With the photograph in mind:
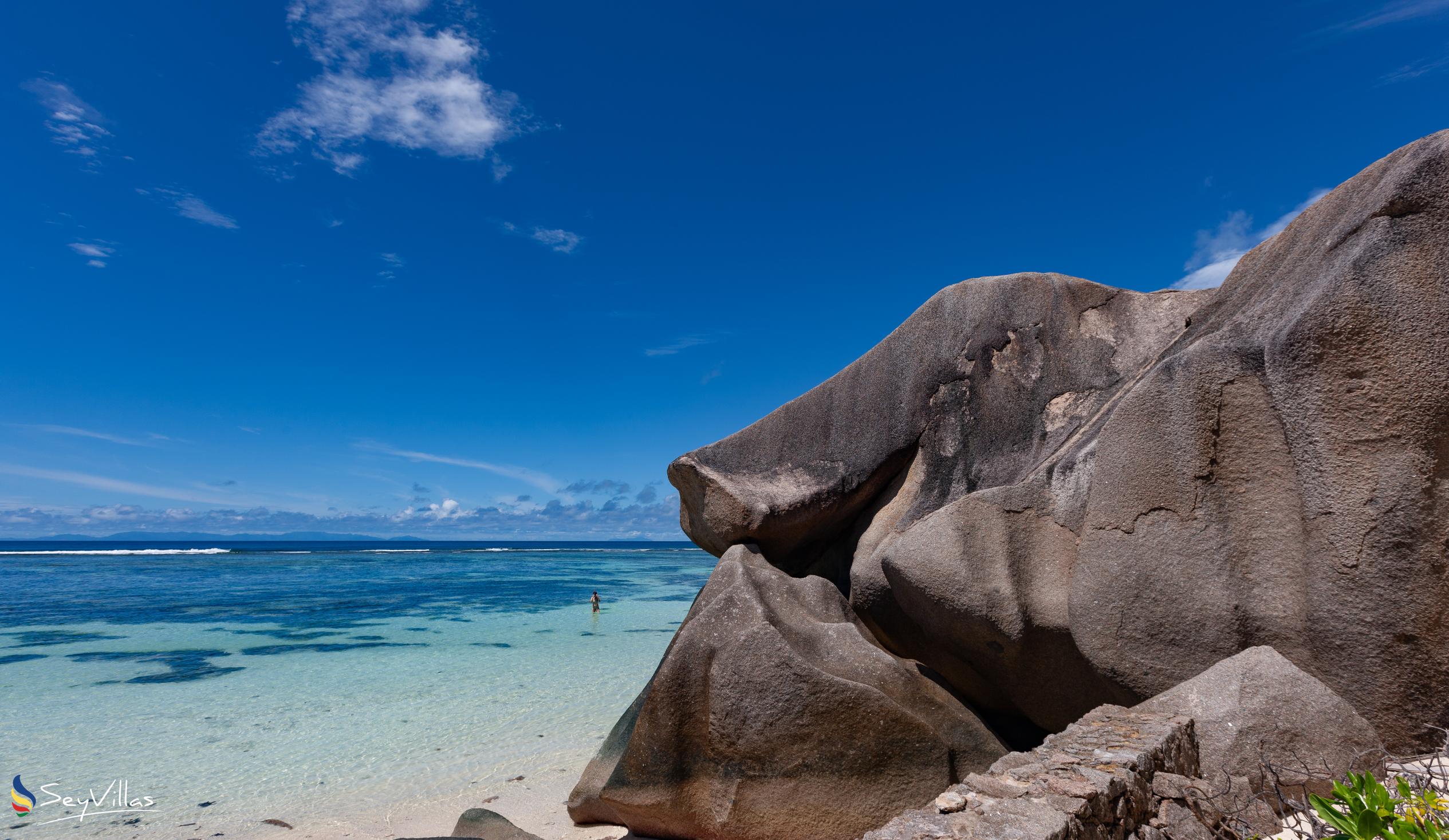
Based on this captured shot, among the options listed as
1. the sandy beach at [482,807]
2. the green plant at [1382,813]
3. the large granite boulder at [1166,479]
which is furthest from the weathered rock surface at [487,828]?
the green plant at [1382,813]

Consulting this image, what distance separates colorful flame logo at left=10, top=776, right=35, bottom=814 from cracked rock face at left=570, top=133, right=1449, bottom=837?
564 cm

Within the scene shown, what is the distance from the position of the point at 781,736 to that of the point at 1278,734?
250 cm

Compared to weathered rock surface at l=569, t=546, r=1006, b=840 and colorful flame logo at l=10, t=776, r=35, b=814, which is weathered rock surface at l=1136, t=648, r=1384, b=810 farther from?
colorful flame logo at l=10, t=776, r=35, b=814

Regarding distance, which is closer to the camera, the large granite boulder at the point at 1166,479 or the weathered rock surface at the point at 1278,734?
the weathered rock surface at the point at 1278,734

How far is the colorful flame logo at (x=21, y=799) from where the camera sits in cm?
653

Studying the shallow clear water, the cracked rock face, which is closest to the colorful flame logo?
the shallow clear water

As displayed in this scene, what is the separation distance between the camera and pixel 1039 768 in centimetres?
299

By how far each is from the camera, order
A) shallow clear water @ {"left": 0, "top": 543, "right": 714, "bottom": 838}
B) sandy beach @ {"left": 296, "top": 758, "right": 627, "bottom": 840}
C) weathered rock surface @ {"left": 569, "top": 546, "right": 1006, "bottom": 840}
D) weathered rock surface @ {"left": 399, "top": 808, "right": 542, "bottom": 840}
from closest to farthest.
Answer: weathered rock surface @ {"left": 569, "top": 546, "right": 1006, "bottom": 840}, weathered rock surface @ {"left": 399, "top": 808, "right": 542, "bottom": 840}, sandy beach @ {"left": 296, "top": 758, "right": 627, "bottom": 840}, shallow clear water @ {"left": 0, "top": 543, "right": 714, "bottom": 838}

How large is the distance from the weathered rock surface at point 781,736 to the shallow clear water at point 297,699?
292 centimetres

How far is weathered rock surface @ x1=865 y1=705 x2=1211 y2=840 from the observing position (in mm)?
2529

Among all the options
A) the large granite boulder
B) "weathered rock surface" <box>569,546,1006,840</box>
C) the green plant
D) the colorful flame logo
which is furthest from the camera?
the colorful flame logo

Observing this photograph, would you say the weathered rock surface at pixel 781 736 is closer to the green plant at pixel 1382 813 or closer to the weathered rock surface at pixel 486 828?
the weathered rock surface at pixel 486 828

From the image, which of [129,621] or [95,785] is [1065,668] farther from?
[129,621]

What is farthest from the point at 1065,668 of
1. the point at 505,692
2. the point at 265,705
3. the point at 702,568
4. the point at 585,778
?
the point at 702,568
